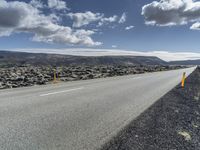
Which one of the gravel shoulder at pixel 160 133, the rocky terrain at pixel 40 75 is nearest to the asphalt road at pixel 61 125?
the gravel shoulder at pixel 160 133

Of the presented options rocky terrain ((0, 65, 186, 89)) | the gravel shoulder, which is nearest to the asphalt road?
the gravel shoulder

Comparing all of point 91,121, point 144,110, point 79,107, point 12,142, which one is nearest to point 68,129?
point 91,121

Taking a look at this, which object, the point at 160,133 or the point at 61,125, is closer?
the point at 160,133

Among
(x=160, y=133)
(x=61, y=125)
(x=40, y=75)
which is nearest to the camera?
(x=160, y=133)

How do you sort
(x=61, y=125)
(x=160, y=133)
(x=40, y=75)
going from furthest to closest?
(x=40, y=75)
(x=61, y=125)
(x=160, y=133)

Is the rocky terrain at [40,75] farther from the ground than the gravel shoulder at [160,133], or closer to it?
closer to it

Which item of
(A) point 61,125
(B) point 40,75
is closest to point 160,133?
(A) point 61,125

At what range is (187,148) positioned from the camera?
3527mm

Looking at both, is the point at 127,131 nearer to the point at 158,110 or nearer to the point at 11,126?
the point at 158,110

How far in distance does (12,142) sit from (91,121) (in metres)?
2.05

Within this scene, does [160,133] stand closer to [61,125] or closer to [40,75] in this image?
[61,125]

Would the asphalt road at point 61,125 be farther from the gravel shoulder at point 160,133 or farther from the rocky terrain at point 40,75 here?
the rocky terrain at point 40,75

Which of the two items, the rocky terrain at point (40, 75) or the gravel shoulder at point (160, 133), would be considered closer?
the gravel shoulder at point (160, 133)

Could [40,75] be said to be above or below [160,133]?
below
